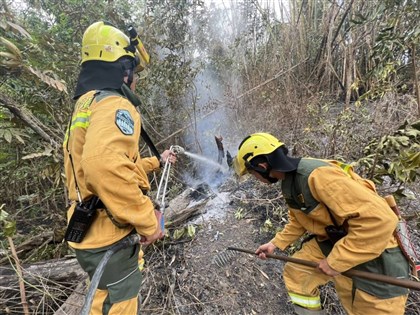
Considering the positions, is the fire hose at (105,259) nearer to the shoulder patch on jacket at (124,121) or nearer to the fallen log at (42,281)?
the shoulder patch on jacket at (124,121)

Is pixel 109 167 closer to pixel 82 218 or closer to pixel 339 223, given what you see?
pixel 82 218

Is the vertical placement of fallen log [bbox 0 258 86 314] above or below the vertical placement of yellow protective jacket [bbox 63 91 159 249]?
below

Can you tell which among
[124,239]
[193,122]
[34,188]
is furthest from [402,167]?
[34,188]

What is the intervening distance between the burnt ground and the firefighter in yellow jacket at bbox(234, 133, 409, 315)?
0.51 metres

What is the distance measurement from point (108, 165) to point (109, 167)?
0.04 ft

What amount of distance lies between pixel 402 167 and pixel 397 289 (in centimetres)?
95

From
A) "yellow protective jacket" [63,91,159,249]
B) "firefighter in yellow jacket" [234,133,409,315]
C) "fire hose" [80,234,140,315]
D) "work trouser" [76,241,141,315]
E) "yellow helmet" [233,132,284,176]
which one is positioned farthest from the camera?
"yellow helmet" [233,132,284,176]

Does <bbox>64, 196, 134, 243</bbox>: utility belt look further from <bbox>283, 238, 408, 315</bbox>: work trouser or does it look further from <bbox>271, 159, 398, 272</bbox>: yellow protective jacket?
<bbox>283, 238, 408, 315</bbox>: work trouser

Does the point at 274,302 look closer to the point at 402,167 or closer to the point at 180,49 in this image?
the point at 402,167

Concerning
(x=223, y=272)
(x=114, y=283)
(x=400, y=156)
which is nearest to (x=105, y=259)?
(x=114, y=283)

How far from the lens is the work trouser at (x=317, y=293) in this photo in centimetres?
171

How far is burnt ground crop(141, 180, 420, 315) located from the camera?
7.87 feet

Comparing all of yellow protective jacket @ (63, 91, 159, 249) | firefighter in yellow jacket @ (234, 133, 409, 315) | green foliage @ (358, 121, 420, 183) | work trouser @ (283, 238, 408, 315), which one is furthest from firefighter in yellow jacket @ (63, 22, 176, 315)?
green foliage @ (358, 121, 420, 183)

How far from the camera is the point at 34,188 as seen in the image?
4230 millimetres
